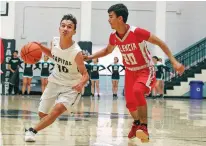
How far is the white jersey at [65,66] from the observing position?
17.7ft

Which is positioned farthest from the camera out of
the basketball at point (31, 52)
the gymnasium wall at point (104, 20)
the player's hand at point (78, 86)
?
the gymnasium wall at point (104, 20)

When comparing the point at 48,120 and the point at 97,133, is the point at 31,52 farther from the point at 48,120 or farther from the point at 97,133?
the point at 97,133

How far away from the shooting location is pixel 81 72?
5312 millimetres

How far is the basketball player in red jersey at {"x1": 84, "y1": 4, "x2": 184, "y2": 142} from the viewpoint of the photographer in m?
5.38

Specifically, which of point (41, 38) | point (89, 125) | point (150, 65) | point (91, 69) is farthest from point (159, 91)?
point (150, 65)

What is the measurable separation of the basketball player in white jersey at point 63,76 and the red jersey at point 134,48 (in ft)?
1.88

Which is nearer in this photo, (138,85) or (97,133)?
(138,85)

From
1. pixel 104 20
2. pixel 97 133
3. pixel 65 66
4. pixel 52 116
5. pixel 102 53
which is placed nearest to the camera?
pixel 52 116

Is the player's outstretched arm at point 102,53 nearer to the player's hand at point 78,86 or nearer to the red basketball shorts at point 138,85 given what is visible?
the red basketball shorts at point 138,85

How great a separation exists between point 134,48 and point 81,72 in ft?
2.47

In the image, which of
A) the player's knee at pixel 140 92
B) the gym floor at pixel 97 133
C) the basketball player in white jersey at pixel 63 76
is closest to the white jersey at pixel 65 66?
the basketball player in white jersey at pixel 63 76

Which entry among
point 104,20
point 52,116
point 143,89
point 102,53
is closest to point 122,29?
point 102,53

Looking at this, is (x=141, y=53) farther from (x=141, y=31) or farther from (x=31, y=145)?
(x=31, y=145)

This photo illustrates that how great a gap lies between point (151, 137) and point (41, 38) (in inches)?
646
